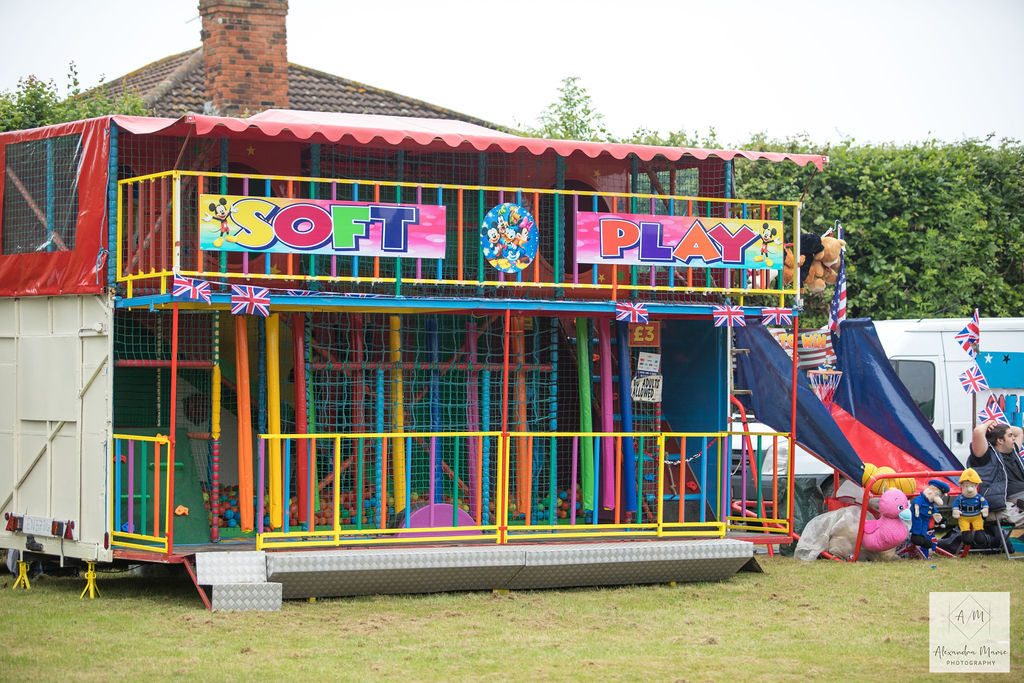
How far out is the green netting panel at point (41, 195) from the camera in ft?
38.7

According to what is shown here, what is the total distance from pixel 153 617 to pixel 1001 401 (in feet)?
33.3

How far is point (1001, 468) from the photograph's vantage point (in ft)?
44.6

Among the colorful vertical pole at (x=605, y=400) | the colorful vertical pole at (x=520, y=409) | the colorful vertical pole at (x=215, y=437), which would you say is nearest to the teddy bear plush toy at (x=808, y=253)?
the colorful vertical pole at (x=605, y=400)

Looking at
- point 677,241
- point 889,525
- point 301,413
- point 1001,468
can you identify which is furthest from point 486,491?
point 1001,468

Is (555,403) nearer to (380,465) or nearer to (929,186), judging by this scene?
(380,465)

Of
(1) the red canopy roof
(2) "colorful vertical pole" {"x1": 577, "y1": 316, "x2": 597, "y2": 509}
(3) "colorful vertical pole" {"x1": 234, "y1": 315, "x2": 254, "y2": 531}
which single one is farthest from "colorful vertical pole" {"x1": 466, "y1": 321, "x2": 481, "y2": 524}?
(3) "colorful vertical pole" {"x1": 234, "y1": 315, "x2": 254, "y2": 531}

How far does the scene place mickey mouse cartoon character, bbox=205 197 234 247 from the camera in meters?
10.8

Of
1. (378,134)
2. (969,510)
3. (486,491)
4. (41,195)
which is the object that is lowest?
(969,510)

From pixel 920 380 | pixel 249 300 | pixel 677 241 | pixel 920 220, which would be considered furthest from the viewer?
pixel 920 220

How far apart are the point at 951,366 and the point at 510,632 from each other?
9191 mm

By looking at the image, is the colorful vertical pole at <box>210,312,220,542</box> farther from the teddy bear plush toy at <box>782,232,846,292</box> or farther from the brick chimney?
the brick chimney

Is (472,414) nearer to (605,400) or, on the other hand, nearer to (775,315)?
(605,400)

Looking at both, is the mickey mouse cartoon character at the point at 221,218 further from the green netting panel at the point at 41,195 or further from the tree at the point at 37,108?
the tree at the point at 37,108

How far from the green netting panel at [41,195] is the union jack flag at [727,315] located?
6.12 m
